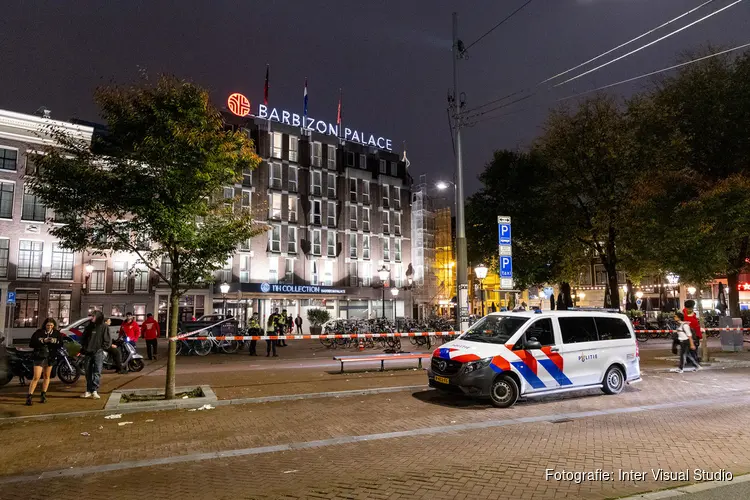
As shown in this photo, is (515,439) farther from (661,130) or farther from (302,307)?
(302,307)

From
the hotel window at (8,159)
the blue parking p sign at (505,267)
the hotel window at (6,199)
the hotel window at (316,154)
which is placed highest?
the hotel window at (316,154)

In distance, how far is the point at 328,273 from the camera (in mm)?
46281

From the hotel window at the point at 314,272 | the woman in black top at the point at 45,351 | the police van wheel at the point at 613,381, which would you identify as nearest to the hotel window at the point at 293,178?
the hotel window at the point at 314,272

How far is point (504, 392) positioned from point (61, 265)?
34.0m

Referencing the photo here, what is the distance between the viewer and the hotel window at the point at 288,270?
43.7 m

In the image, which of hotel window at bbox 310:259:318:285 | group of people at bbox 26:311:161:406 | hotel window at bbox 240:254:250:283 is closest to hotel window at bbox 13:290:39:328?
hotel window at bbox 240:254:250:283

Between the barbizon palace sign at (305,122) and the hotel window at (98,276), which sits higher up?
the barbizon palace sign at (305,122)

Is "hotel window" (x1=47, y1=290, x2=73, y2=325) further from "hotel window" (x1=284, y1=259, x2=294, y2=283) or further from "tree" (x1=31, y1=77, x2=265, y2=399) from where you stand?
"tree" (x1=31, y1=77, x2=265, y2=399)

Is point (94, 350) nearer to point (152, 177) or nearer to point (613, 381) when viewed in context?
point (152, 177)

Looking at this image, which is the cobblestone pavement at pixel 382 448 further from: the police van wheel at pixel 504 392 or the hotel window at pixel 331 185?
the hotel window at pixel 331 185

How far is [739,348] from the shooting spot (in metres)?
20.5

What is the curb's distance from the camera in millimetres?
5039

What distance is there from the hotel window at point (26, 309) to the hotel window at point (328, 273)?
22053 millimetres

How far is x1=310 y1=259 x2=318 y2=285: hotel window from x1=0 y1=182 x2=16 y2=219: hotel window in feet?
73.6
